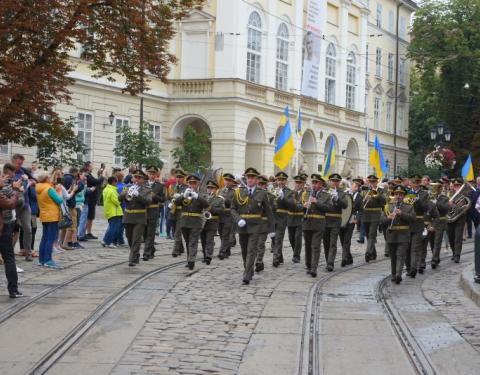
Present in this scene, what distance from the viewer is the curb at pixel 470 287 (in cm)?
1392

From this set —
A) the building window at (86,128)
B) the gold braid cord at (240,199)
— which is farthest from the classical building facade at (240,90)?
the gold braid cord at (240,199)

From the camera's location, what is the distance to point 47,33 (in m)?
17.5

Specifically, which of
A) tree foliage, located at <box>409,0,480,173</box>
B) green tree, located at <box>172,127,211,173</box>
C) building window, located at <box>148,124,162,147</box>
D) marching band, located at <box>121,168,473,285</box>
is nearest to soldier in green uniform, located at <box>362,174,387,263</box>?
marching band, located at <box>121,168,473,285</box>

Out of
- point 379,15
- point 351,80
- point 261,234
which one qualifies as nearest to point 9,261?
point 261,234

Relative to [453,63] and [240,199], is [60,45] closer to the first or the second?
[240,199]

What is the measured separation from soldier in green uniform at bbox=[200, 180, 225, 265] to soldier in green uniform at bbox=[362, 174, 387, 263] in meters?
3.90

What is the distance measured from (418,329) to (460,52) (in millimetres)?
50167

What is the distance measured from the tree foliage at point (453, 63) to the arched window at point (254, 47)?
738 inches

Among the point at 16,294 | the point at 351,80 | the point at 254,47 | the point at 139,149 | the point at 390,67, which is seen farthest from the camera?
the point at 390,67

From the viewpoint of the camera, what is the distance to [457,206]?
2059 centimetres

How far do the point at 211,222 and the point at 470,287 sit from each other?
19.1 feet

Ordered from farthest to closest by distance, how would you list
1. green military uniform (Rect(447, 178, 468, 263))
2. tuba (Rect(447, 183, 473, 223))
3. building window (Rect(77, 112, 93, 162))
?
building window (Rect(77, 112, 93, 162)), green military uniform (Rect(447, 178, 468, 263)), tuba (Rect(447, 183, 473, 223))

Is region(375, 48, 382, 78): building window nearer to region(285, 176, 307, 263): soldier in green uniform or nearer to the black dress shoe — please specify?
region(285, 176, 307, 263): soldier in green uniform

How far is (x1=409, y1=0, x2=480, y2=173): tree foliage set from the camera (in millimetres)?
59094
